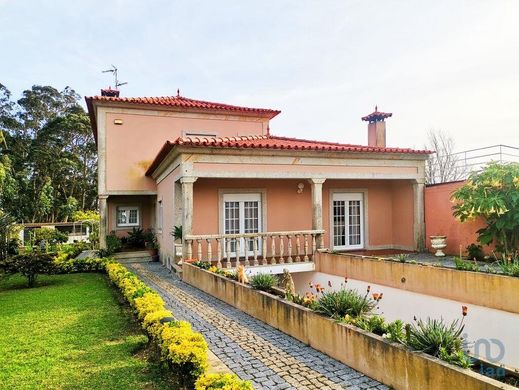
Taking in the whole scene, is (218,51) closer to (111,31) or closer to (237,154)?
(111,31)

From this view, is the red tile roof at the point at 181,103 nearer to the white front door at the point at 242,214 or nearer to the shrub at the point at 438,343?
the white front door at the point at 242,214

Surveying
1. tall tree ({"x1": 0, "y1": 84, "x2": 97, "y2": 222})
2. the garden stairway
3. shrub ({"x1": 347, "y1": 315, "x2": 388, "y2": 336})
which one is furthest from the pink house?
tall tree ({"x1": 0, "y1": 84, "x2": 97, "y2": 222})

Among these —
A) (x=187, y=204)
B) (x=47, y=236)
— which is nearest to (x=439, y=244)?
(x=187, y=204)

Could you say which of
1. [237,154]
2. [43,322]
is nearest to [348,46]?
[237,154]

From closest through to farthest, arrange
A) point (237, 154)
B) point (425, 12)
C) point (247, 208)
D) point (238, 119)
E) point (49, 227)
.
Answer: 1. point (425, 12)
2. point (237, 154)
3. point (247, 208)
4. point (238, 119)
5. point (49, 227)

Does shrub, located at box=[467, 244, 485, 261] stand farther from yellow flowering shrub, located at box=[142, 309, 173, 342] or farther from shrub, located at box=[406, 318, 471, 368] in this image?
yellow flowering shrub, located at box=[142, 309, 173, 342]

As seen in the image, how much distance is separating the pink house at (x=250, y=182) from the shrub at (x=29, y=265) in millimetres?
3972

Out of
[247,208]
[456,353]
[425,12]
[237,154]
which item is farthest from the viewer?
[247,208]

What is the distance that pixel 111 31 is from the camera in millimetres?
12438

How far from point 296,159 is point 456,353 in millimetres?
9189

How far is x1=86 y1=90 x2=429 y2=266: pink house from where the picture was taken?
38.5 feet

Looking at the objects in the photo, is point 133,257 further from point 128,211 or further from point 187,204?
point 187,204

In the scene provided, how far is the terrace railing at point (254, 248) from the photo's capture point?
36.8 feet

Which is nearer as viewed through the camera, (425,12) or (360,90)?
(425,12)
